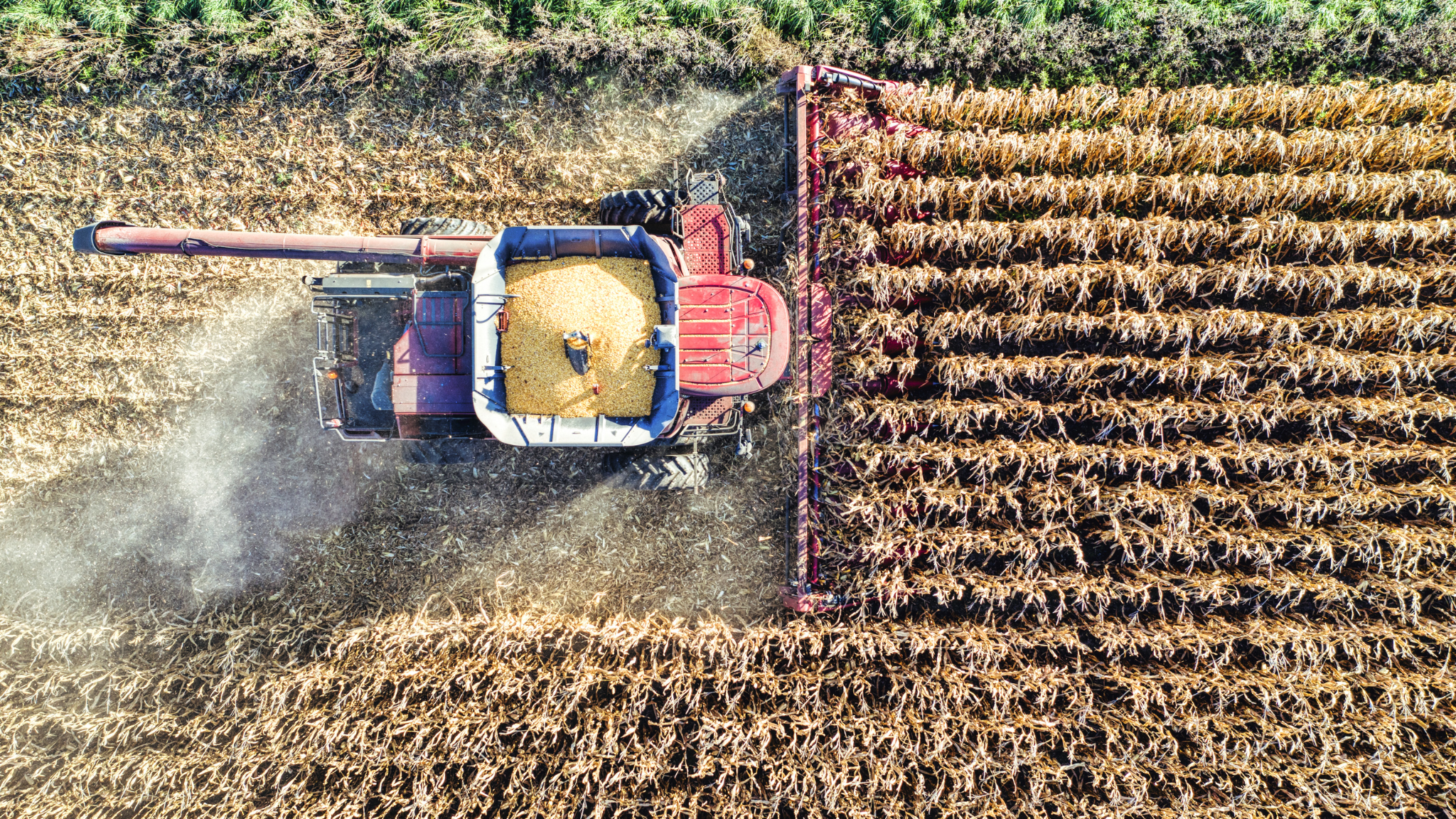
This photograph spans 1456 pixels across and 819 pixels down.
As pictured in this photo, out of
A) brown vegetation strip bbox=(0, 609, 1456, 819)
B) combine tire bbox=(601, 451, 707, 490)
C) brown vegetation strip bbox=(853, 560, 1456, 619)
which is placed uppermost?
combine tire bbox=(601, 451, 707, 490)

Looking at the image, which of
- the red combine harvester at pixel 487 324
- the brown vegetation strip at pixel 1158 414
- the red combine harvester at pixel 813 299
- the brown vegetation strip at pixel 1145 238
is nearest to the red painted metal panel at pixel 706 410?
the red combine harvester at pixel 487 324

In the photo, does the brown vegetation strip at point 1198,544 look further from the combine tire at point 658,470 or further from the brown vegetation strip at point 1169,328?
the brown vegetation strip at point 1169,328

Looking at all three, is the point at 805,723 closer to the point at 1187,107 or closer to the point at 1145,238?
the point at 1145,238

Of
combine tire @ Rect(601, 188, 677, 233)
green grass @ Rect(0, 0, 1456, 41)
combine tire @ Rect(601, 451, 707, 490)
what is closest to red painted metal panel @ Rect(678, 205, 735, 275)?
combine tire @ Rect(601, 188, 677, 233)

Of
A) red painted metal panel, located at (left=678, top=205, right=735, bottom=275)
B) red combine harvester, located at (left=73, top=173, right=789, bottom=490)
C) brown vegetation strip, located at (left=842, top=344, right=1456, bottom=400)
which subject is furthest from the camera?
brown vegetation strip, located at (left=842, top=344, right=1456, bottom=400)

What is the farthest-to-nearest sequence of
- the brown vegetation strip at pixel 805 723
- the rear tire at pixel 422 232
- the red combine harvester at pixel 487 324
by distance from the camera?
the rear tire at pixel 422 232 < the brown vegetation strip at pixel 805 723 < the red combine harvester at pixel 487 324

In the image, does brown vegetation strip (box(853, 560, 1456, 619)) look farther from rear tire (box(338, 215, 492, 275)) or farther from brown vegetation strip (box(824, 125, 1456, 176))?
rear tire (box(338, 215, 492, 275))

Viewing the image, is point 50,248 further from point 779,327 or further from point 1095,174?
point 1095,174
